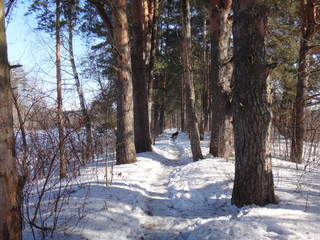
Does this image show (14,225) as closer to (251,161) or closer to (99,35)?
(251,161)

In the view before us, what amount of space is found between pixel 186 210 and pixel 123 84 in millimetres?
4713

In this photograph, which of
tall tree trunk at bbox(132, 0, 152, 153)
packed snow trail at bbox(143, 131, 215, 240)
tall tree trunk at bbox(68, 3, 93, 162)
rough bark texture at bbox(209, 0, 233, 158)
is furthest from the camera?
tall tree trunk at bbox(132, 0, 152, 153)

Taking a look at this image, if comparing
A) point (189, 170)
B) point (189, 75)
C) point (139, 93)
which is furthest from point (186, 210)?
point (139, 93)

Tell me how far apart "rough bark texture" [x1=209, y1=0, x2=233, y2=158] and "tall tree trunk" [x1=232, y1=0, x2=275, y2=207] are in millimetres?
3991

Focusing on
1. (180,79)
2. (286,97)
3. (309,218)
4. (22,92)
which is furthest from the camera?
(180,79)

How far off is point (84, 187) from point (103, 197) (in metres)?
0.76

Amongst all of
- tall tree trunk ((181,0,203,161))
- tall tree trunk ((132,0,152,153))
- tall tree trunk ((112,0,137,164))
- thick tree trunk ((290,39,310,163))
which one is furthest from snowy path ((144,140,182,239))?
thick tree trunk ((290,39,310,163))

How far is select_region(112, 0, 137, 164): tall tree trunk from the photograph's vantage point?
7.59 metres

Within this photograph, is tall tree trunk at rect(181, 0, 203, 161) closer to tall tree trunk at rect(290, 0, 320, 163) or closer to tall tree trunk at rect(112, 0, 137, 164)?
tall tree trunk at rect(112, 0, 137, 164)

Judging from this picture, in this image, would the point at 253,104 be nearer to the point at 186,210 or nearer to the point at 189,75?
the point at 186,210

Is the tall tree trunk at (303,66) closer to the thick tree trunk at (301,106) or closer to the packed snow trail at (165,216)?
the thick tree trunk at (301,106)

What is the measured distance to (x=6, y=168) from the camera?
2510mm

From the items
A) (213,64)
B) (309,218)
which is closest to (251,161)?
(309,218)

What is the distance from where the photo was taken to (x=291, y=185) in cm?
467
